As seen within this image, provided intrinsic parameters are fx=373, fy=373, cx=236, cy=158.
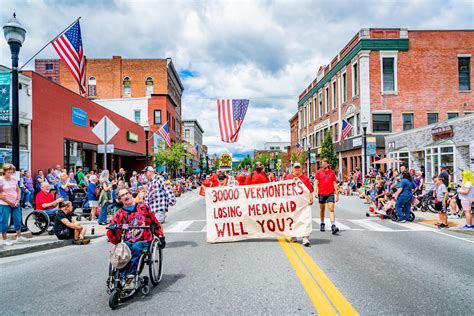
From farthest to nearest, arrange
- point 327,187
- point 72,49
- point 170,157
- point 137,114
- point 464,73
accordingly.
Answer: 1. point 137,114
2. point 170,157
3. point 464,73
4. point 72,49
5. point 327,187

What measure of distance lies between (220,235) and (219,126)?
11589mm

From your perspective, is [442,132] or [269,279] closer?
[269,279]

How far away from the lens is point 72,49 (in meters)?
11.6

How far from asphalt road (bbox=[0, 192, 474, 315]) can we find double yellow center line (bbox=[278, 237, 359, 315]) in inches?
0.5

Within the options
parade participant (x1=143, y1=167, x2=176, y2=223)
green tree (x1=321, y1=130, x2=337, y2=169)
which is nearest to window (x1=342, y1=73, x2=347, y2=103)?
green tree (x1=321, y1=130, x2=337, y2=169)

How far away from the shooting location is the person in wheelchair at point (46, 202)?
10.7 m

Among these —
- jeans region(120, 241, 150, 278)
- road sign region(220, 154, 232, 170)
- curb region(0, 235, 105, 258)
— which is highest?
road sign region(220, 154, 232, 170)

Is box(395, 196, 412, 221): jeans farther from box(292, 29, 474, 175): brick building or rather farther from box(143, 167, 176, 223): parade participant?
box(292, 29, 474, 175): brick building

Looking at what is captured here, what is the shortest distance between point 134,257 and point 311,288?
250 centimetres

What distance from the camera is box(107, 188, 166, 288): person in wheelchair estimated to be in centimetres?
491

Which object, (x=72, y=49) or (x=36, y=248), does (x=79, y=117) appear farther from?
(x=36, y=248)

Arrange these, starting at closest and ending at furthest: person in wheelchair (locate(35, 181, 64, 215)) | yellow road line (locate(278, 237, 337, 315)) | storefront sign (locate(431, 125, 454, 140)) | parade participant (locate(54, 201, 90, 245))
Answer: yellow road line (locate(278, 237, 337, 315)) < parade participant (locate(54, 201, 90, 245)) < person in wheelchair (locate(35, 181, 64, 215)) < storefront sign (locate(431, 125, 454, 140))

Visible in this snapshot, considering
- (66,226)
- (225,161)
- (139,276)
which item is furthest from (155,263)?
(225,161)

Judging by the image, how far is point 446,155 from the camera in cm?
2569
